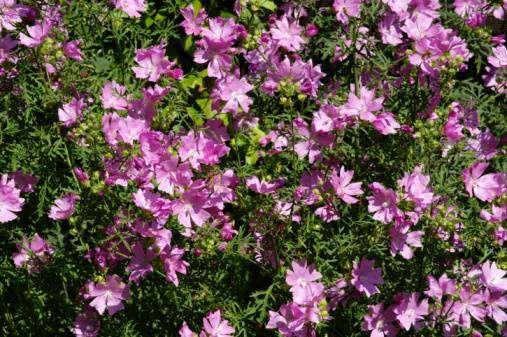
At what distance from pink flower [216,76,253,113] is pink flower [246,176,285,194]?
0.29 metres

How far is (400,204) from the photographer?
2.65 m

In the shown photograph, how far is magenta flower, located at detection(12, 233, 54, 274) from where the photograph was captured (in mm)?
3072

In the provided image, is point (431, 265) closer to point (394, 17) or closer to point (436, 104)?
point (436, 104)

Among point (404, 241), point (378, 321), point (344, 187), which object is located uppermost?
point (344, 187)

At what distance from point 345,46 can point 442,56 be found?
1.64 feet

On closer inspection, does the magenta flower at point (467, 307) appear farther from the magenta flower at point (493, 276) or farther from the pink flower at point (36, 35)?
the pink flower at point (36, 35)

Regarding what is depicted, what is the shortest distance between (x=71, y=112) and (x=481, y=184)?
159cm

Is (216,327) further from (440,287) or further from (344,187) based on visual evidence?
(440,287)

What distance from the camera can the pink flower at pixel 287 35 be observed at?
320cm

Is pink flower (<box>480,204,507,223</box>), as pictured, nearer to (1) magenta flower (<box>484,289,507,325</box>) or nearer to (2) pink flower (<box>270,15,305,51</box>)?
(1) magenta flower (<box>484,289,507,325</box>)

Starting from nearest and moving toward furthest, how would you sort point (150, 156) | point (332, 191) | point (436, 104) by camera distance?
1. point (150, 156)
2. point (332, 191)
3. point (436, 104)

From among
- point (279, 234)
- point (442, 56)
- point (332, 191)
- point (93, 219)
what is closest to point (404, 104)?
point (442, 56)

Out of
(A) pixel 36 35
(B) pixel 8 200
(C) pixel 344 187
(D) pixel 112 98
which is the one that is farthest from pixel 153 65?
(C) pixel 344 187

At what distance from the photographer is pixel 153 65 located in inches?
118
